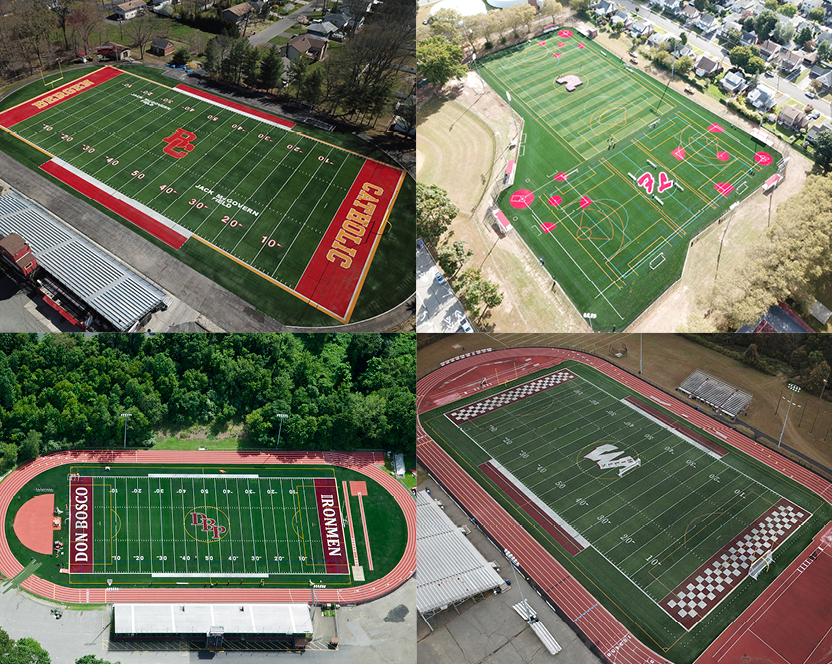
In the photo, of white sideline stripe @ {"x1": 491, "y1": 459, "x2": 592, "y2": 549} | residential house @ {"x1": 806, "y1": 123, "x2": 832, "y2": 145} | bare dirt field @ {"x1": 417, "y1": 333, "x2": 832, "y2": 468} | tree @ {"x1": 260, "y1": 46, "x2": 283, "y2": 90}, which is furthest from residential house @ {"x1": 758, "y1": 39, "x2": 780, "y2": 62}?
white sideline stripe @ {"x1": 491, "y1": 459, "x2": 592, "y2": 549}

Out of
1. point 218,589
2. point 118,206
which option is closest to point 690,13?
point 118,206

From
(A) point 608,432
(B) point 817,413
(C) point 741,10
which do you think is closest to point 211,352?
(A) point 608,432

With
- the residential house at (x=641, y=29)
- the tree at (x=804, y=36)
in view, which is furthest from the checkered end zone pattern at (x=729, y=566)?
the tree at (x=804, y=36)

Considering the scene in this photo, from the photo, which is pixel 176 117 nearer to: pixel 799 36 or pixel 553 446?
pixel 553 446

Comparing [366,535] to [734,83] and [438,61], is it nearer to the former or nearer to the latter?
[438,61]

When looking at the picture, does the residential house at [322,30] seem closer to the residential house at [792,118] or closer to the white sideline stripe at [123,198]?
the white sideline stripe at [123,198]

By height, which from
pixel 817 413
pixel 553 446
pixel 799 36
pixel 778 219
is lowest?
pixel 553 446
